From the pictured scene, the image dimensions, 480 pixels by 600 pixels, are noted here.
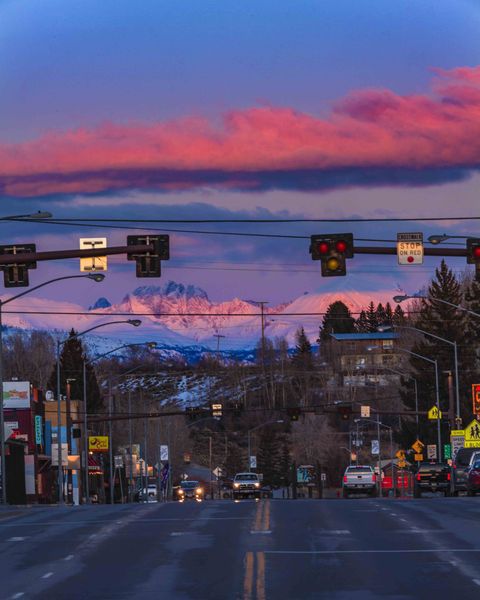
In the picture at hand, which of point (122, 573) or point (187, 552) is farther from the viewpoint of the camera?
point (187, 552)

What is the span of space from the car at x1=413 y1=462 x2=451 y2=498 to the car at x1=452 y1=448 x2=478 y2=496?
25.6 feet

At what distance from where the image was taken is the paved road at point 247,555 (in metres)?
20.7

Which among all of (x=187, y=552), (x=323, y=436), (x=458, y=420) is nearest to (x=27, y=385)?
(x=458, y=420)

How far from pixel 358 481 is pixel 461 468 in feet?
63.3

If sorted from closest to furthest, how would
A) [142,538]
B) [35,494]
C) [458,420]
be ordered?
[142,538]
[458,420]
[35,494]

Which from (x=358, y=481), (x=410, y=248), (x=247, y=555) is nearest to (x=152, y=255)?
(x=410, y=248)

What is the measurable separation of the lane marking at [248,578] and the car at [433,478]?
157ft

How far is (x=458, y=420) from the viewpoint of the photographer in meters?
85.1

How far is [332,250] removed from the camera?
36.2 metres

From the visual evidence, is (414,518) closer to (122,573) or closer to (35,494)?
(122,573)

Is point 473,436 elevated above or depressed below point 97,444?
above

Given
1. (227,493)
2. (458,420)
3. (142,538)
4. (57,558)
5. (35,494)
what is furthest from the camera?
(227,493)

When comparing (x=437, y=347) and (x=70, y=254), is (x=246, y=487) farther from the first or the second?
(x=70, y=254)

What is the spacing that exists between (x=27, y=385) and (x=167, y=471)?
37.5 m
